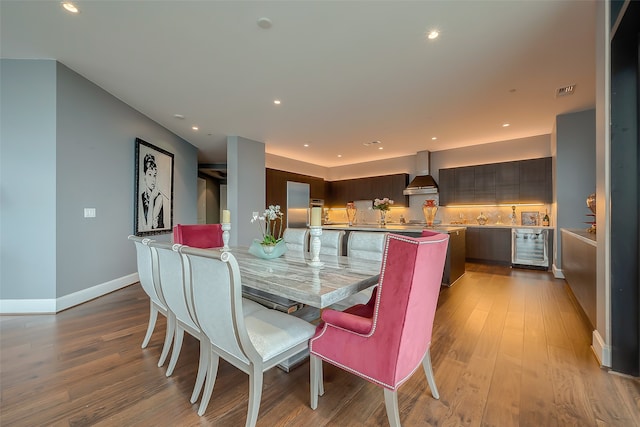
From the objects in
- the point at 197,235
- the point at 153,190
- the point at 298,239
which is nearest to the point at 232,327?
the point at 298,239

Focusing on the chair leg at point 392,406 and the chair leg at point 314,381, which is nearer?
the chair leg at point 392,406

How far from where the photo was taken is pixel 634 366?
1.67 meters

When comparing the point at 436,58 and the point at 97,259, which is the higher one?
the point at 436,58

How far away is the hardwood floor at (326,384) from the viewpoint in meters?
1.36

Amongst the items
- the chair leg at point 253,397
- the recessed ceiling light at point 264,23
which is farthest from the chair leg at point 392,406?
the recessed ceiling light at point 264,23

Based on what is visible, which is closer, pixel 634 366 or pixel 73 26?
pixel 634 366

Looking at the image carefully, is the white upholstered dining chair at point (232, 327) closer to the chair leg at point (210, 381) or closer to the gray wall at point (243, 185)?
the chair leg at point (210, 381)

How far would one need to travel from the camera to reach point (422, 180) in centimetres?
627

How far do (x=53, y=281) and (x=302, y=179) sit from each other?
5.11 metres

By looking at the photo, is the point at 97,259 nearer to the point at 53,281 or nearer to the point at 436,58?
the point at 53,281

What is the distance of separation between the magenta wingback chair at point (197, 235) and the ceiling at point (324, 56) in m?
1.76

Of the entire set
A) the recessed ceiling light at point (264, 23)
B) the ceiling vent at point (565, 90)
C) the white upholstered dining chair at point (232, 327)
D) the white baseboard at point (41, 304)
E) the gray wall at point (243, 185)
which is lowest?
the white baseboard at point (41, 304)

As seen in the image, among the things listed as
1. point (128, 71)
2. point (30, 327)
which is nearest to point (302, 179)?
point (128, 71)

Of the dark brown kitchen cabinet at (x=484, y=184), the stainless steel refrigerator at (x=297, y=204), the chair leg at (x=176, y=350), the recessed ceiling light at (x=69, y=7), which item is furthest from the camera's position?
the stainless steel refrigerator at (x=297, y=204)
